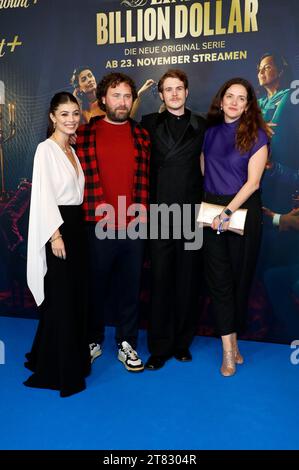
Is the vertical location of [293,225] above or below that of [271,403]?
above

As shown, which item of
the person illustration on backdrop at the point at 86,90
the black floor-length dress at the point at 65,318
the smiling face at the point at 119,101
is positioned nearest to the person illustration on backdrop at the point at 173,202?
the smiling face at the point at 119,101

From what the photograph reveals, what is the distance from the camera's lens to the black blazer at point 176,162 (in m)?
2.67

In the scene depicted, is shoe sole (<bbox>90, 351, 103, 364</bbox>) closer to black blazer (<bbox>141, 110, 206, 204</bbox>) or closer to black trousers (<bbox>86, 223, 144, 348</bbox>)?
black trousers (<bbox>86, 223, 144, 348</bbox>)

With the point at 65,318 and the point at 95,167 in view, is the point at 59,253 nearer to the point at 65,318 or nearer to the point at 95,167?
the point at 65,318

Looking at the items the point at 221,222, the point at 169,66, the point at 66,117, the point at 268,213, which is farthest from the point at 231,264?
the point at 169,66

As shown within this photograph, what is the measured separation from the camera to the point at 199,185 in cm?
279

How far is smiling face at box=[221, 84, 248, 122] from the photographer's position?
8.26 feet

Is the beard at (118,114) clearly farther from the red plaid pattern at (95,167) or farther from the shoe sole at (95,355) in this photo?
the shoe sole at (95,355)

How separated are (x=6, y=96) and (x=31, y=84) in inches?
9.7

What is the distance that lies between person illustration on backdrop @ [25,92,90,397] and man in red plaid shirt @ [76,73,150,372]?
5.9 inches

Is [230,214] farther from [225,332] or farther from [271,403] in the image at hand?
[271,403]

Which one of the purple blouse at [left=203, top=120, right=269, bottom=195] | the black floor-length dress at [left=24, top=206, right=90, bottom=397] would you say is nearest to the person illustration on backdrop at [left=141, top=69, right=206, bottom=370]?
the purple blouse at [left=203, top=120, right=269, bottom=195]
